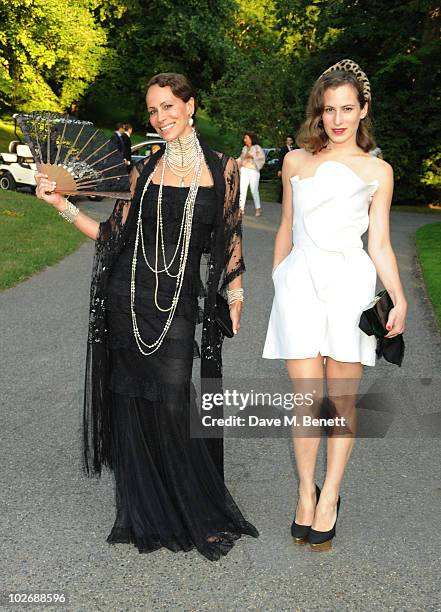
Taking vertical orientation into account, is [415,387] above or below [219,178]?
below

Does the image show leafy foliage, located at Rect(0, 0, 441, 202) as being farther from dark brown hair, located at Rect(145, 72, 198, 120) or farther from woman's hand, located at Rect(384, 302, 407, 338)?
woman's hand, located at Rect(384, 302, 407, 338)

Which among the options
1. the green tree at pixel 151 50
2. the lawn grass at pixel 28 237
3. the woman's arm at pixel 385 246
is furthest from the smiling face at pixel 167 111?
the green tree at pixel 151 50

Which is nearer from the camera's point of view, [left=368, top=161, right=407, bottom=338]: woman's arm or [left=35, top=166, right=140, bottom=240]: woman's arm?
[left=368, top=161, right=407, bottom=338]: woman's arm

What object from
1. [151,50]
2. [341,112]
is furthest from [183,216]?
[151,50]

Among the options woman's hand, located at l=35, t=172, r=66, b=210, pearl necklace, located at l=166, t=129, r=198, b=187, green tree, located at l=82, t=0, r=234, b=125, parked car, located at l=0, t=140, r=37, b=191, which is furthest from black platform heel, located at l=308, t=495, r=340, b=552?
green tree, located at l=82, t=0, r=234, b=125

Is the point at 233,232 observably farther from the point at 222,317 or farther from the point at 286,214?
the point at 222,317

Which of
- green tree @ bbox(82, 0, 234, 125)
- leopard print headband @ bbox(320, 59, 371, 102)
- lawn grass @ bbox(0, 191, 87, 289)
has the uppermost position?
green tree @ bbox(82, 0, 234, 125)

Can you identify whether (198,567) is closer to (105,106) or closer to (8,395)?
(8,395)

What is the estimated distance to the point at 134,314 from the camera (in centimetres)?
413

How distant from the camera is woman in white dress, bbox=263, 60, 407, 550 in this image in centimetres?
386

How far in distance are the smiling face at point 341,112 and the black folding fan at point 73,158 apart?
0.98 meters

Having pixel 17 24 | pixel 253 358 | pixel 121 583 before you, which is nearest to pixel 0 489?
pixel 121 583

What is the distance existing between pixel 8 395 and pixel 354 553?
3.27 m

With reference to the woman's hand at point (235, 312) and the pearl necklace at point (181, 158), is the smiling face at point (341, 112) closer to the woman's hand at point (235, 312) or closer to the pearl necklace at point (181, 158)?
the pearl necklace at point (181, 158)
